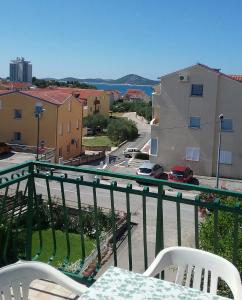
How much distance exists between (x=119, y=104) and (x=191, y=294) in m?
103

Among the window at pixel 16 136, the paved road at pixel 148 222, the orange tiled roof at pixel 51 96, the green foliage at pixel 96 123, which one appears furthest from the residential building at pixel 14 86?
the paved road at pixel 148 222

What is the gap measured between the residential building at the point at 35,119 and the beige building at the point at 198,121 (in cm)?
1036

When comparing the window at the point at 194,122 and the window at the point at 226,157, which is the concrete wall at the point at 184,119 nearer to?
the window at the point at 194,122

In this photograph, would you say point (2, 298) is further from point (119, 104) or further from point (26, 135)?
point (119, 104)

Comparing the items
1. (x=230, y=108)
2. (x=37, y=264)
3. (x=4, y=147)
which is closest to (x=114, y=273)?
(x=37, y=264)

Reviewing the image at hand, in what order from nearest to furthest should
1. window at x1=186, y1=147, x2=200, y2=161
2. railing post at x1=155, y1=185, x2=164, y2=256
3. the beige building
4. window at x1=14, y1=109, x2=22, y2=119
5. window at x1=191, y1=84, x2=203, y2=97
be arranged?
railing post at x1=155, y1=185, x2=164, y2=256, the beige building, window at x1=191, y1=84, x2=203, y2=97, window at x1=186, y1=147, x2=200, y2=161, window at x1=14, y1=109, x2=22, y2=119

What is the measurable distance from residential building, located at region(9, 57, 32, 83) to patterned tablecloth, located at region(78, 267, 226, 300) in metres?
194

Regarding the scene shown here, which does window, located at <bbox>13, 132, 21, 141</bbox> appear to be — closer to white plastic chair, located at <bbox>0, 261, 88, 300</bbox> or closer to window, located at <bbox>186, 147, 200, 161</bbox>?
window, located at <bbox>186, 147, 200, 161</bbox>

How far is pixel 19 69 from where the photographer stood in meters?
191

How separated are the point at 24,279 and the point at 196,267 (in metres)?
1.12

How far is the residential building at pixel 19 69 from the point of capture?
19020 cm

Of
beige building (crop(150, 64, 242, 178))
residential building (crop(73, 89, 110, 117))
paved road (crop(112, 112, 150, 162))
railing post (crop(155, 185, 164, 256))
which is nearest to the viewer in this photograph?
railing post (crop(155, 185, 164, 256))

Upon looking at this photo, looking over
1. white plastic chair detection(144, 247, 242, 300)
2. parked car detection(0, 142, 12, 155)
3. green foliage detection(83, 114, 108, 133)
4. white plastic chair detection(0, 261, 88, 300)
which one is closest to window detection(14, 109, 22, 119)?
parked car detection(0, 142, 12, 155)

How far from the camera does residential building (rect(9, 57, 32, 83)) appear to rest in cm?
19020
